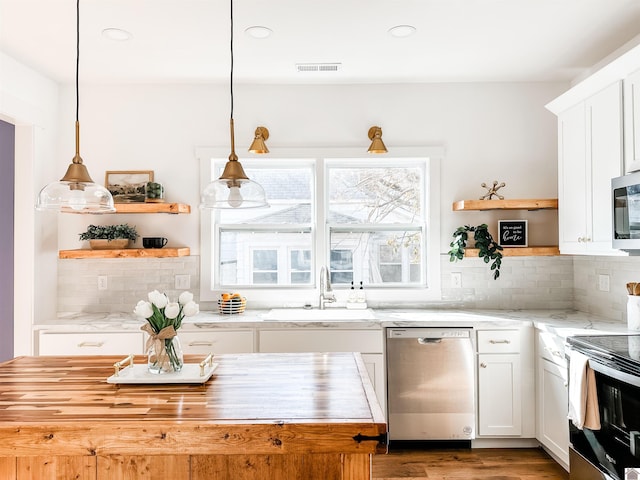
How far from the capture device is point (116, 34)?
9.68 ft

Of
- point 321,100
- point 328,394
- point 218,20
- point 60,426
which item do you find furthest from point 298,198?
point 60,426

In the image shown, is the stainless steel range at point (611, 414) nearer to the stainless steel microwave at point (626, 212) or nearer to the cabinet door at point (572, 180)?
the stainless steel microwave at point (626, 212)

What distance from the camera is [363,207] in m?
4.02

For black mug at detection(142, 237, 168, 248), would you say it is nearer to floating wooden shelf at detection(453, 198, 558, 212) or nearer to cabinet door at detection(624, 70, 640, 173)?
floating wooden shelf at detection(453, 198, 558, 212)

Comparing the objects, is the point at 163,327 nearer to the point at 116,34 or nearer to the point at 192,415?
the point at 192,415

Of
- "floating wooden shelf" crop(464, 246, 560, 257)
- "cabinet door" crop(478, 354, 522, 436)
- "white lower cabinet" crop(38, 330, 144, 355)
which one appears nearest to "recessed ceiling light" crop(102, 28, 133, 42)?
"white lower cabinet" crop(38, 330, 144, 355)

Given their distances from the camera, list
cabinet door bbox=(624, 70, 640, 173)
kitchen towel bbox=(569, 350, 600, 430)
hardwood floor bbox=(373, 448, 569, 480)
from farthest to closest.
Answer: hardwood floor bbox=(373, 448, 569, 480) < cabinet door bbox=(624, 70, 640, 173) < kitchen towel bbox=(569, 350, 600, 430)

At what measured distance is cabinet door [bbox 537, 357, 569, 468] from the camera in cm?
288

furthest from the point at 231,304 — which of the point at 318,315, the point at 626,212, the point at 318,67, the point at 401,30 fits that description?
the point at 626,212

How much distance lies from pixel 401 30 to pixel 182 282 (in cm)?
248

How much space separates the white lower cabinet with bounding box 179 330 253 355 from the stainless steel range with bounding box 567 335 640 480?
6.58 ft

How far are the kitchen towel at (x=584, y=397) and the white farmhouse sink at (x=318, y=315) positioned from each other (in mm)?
1331

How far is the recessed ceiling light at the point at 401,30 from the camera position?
287cm

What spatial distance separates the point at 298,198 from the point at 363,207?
551 mm
